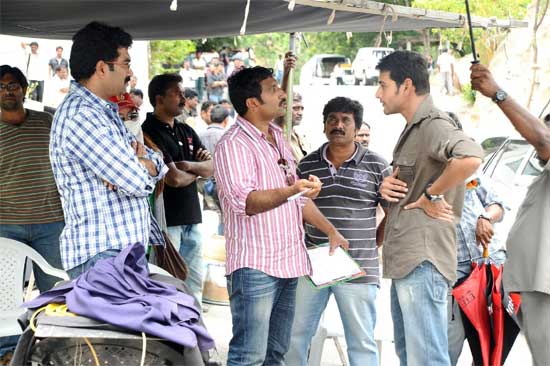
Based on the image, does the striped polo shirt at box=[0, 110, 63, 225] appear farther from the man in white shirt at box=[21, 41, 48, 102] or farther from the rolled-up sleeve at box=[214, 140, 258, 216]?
the man in white shirt at box=[21, 41, 48, 102]

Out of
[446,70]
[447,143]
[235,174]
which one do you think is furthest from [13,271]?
[446,70]

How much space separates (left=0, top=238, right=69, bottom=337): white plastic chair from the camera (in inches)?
183

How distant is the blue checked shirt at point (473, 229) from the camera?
4785 millimetres

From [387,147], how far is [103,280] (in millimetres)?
15816

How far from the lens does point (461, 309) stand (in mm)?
4637

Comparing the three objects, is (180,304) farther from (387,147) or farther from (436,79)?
(436,79)

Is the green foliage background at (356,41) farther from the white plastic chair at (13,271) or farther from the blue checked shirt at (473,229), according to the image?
the white plastic chair at (13,271)

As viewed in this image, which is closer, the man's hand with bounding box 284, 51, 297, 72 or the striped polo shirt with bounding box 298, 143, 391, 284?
the striped polo shirt with bounding box 298, 143, 391, 284

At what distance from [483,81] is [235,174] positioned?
4.27 feet

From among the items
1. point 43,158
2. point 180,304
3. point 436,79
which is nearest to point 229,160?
point 180,304

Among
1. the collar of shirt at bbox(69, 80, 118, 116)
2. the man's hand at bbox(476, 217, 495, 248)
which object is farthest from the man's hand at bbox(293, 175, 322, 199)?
the man's hand at bbox(476, 217, 495, 248)

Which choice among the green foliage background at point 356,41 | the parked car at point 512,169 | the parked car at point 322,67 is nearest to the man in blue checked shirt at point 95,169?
the green foliage background at point 356,41

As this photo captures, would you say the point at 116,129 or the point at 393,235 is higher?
the point at 116,129

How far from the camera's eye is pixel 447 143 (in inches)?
142
